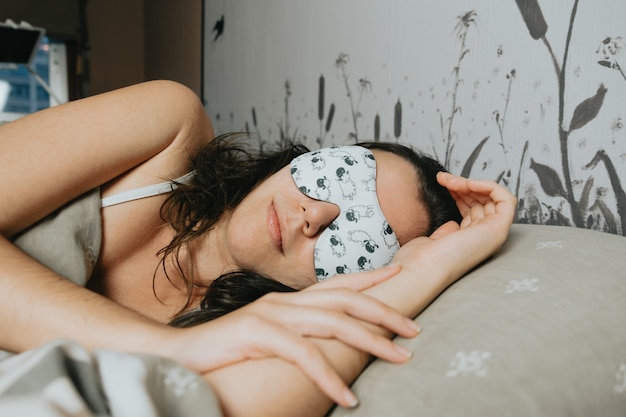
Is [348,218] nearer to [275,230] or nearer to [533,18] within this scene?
[275,230]

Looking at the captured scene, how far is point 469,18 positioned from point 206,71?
1824mm

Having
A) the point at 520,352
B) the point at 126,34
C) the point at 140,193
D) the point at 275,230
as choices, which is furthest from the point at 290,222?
the point at 126,34

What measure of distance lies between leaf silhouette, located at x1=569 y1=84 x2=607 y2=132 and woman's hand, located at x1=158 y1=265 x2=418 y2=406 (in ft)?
1.75

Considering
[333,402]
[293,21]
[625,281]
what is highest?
[293,21]

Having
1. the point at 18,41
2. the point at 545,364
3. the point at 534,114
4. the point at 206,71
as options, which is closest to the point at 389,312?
the point at 545,364

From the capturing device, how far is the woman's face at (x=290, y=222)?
93 centimetres

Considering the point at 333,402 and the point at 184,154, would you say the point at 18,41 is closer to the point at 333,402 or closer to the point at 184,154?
the point at 184,154

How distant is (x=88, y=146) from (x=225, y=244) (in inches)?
12.4

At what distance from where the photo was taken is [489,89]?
41.6 inches

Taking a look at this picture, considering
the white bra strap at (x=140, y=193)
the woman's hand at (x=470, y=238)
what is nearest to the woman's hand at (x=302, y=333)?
the woman's hand at (x=470, y=238)

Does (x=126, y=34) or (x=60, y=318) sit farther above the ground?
(x=126, y=34)

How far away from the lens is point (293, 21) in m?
1.85

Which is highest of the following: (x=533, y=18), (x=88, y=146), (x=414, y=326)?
(x=533, y=18)

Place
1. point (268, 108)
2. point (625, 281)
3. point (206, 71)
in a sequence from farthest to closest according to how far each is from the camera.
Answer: point (206, 71) → point (268, 108) → point (625, 281)
